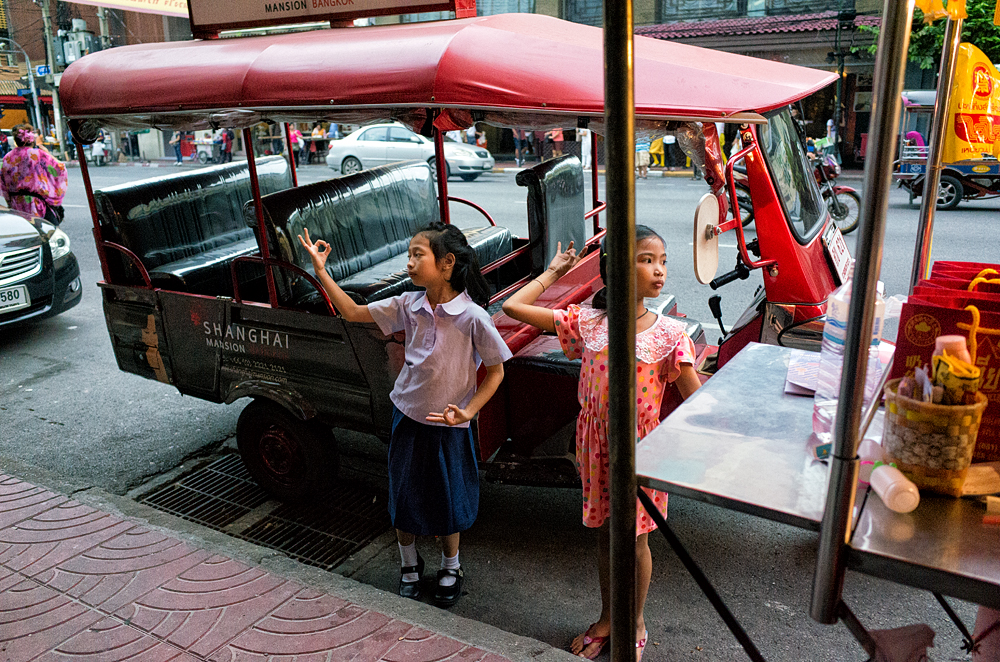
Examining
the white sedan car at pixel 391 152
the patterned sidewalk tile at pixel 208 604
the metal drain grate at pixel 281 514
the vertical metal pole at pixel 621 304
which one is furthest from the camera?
the white sedan car at pixel 391 152

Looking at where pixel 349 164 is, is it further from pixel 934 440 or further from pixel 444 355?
pixel 934 440

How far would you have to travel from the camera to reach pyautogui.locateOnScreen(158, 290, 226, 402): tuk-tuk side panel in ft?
13.6

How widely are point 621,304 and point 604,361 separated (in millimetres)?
1262

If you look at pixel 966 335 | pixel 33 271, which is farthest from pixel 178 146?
pixel 966 335

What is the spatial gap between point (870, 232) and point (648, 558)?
1953mm

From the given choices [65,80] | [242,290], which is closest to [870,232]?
[65,80]

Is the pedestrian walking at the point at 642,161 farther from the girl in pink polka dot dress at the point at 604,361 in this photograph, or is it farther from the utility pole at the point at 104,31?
the utility pole at the point at 104,31

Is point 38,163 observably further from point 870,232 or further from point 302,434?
point 870,232

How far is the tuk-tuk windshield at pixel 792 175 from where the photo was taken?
367cm

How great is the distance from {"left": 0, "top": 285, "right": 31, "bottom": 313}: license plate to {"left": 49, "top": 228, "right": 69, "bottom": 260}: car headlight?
52cm

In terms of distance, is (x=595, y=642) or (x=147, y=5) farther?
(x=147, y=5)

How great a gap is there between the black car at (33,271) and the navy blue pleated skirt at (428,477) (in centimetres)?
542

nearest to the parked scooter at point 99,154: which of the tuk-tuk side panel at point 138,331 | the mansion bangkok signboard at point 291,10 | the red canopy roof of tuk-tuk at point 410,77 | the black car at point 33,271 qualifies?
the black car at point 33,271

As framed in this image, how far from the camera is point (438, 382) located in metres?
3.11
